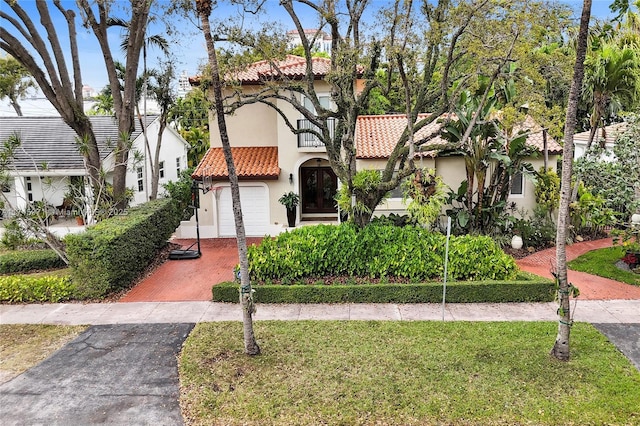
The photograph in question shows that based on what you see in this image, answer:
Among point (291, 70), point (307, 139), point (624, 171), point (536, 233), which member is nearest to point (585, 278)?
point (624, 171)

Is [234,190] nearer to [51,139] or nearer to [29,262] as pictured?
[29,262]

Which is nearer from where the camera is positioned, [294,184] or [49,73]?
[49,73]

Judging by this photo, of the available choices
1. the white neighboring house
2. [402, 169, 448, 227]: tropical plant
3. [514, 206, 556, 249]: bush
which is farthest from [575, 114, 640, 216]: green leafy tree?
the white neighboring house

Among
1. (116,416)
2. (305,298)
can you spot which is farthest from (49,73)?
(116,416)

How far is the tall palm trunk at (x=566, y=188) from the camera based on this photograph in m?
7.69

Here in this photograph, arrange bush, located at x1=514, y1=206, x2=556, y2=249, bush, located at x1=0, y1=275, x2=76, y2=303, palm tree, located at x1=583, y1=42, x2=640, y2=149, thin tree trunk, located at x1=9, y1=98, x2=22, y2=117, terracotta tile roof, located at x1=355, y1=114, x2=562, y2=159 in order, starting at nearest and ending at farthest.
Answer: bush, located at x1=0, y1=275, x2=76, y2=303 → palm tree, located at x1=583, y1=42, x2=640, y2=149 → bush, located at x1=514, y1=206, x2=556, y2=249 → terracotta tile roof, located at x1=355, y1=114, x2=562, y2=159 → thin tree trunk, located at x1=9, y1=98, x2=22, y2=117

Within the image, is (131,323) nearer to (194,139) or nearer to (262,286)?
(262,286)

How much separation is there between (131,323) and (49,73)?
1075 centimetres

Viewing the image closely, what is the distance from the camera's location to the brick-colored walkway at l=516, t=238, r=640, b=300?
1201 centimetres

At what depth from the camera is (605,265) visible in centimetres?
1417

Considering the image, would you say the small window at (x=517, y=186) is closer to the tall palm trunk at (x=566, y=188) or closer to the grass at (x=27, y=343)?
the tall palm trunk at (x=566, y=188)

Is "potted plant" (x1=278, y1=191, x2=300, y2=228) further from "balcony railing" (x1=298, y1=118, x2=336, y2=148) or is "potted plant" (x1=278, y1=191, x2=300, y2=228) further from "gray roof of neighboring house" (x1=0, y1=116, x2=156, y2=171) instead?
"gray roof of neighboring house" (x1=0, y1=116, x2=156, y2=171)

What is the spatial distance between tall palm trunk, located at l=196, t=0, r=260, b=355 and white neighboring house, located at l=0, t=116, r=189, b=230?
13.0 m

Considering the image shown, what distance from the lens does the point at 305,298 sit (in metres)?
11.8
